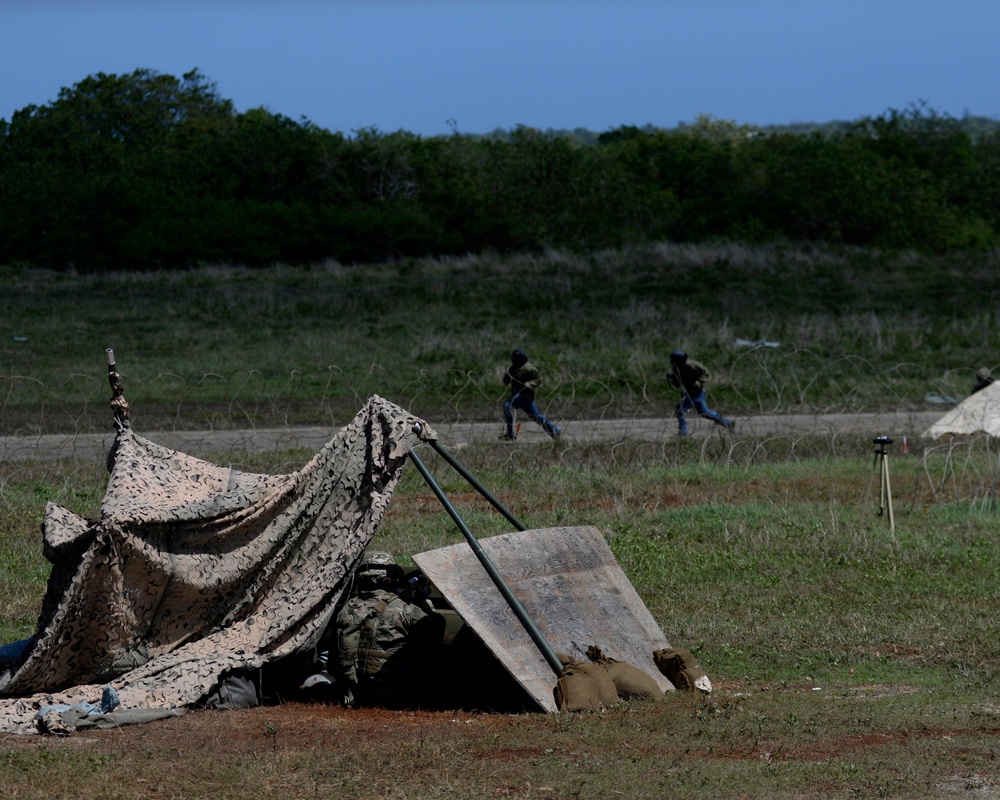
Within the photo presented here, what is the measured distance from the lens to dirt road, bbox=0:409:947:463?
16.9 metres

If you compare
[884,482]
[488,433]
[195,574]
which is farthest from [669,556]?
[488,433]

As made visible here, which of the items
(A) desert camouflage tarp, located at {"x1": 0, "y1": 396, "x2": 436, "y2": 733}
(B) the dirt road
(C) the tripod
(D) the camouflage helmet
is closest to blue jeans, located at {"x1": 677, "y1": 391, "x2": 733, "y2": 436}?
(B) the dirt road

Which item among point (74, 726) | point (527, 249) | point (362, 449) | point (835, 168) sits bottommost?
point (74, 726)

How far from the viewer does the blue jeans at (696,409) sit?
58.6 ft

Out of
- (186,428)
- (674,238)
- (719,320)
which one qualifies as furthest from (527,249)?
(186,428)

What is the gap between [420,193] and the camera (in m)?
48.1

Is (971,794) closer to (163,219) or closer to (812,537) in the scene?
(812,537)

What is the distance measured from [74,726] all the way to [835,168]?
143ft

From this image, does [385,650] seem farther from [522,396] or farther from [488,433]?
[488,433]

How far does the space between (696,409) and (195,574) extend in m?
11.7

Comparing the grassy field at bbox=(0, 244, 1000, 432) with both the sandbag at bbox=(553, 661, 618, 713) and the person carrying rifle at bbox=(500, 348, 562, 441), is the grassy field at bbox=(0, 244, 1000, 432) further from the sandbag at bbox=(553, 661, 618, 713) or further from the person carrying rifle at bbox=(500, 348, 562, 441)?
the sandbag at bbox=(553, 661, 618, 713)

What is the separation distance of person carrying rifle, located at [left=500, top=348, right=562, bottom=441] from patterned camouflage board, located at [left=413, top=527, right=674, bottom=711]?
31.3ft

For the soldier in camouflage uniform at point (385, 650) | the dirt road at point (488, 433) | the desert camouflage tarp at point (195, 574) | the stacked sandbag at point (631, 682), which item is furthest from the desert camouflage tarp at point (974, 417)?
the desert camouflage tarp at point (195, 574)

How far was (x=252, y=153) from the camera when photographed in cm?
4759
